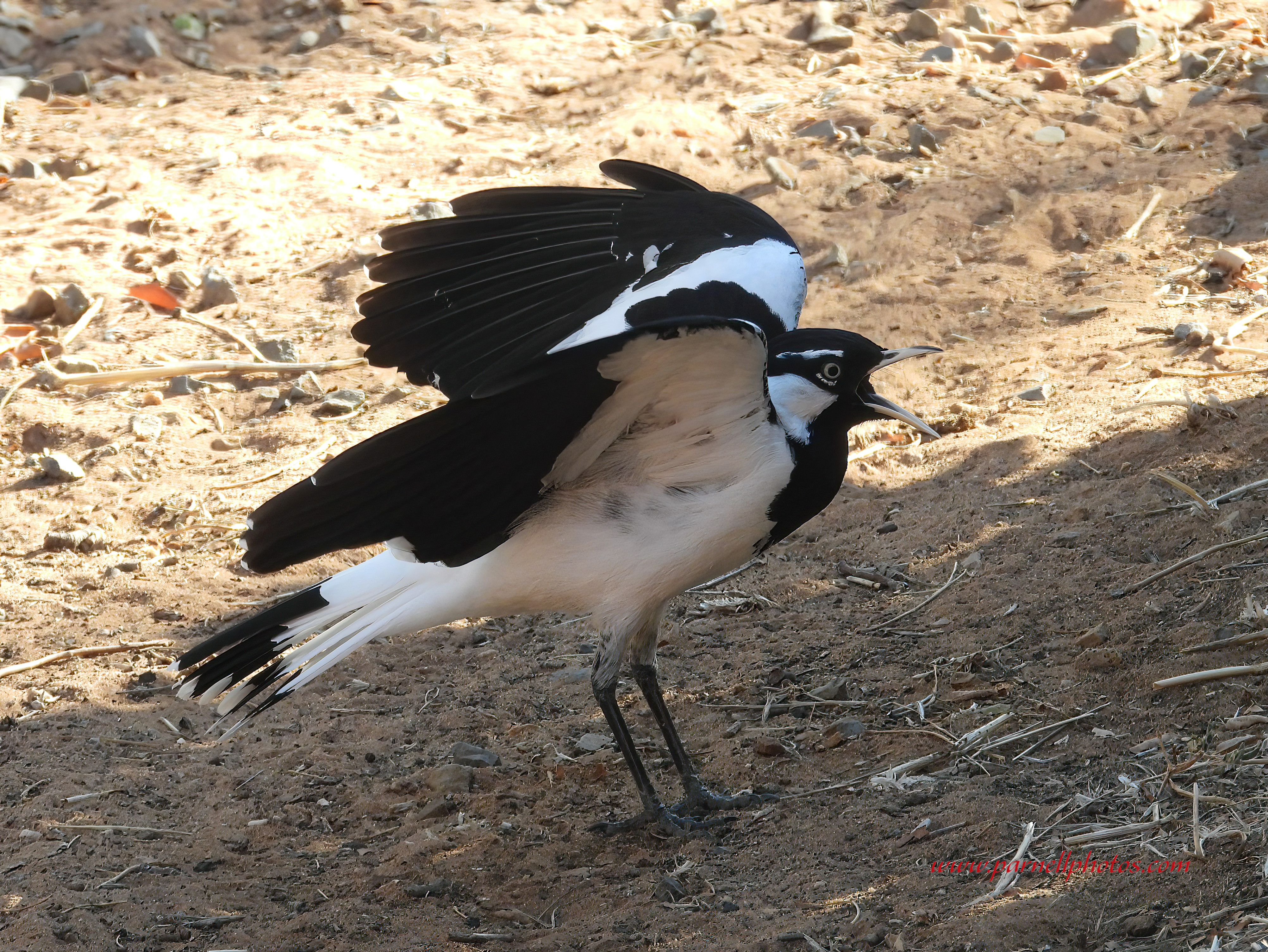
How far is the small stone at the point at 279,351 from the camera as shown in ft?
21.4

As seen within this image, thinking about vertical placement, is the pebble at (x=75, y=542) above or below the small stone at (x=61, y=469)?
below

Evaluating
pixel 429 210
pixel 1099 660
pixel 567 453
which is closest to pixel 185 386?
pixel 429 210

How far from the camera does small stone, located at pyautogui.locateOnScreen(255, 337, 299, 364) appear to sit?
21.4ft

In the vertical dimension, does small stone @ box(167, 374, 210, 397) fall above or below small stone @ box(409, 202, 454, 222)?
below

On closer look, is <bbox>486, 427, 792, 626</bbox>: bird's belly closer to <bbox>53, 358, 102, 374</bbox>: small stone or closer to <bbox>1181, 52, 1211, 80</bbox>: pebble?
<bbox>53, 358, 102, 374</bbox>: small stone

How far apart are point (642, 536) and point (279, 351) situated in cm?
362

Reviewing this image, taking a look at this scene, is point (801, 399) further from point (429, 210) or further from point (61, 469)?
point (429, 210)

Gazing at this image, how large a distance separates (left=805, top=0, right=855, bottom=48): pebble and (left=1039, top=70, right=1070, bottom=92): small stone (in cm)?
138

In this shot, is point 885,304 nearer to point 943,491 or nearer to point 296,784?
point 943,491

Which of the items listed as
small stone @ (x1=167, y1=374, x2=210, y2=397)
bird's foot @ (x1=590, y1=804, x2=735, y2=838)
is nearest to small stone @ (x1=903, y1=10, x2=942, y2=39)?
small stone @ (x1=167, y1=374, x2=210, y2=397)

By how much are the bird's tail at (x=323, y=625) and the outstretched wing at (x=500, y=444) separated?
0.33m

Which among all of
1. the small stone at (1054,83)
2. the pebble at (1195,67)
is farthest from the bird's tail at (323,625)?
the pebble at (1195,67)

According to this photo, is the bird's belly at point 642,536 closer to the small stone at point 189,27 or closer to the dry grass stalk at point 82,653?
the dry grass stalk at point 82,653

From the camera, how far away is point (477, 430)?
2973 millimetres
